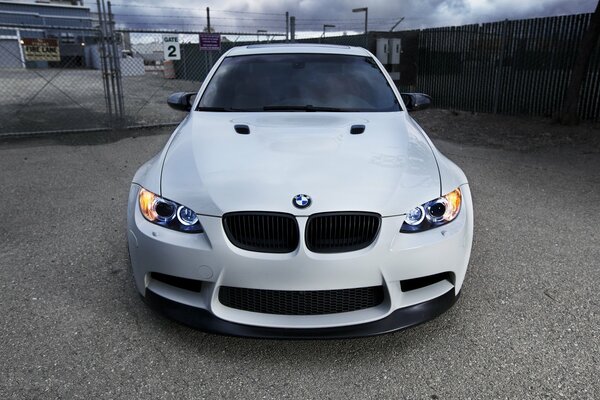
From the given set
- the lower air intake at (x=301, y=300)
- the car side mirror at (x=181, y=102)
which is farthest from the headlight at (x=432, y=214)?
the car side mirror at (x=181, y=102)

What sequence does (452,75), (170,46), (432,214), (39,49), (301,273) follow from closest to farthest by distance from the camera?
(301,273), (432,214), (39,49), (170,46), (452,75)

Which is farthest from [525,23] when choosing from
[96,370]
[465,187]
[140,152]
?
[96,370]

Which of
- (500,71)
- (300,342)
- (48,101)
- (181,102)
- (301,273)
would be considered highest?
(181,102)

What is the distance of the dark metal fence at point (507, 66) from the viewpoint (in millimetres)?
11086

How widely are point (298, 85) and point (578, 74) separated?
344 inches

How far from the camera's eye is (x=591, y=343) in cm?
280

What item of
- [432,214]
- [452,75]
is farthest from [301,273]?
[452,75]

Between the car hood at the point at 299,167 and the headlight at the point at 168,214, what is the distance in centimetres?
4

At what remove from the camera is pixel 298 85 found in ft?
13.5

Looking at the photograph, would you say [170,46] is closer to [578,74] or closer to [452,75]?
[452,75]

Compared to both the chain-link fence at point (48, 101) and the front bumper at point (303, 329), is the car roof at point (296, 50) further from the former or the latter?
the chain-link fence at point (48, 101)

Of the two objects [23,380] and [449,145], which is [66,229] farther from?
[449,145]

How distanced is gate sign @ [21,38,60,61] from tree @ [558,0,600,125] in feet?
34.6

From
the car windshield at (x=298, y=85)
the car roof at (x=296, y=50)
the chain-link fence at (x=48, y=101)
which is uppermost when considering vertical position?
the car roof at (x=296, y=50)
